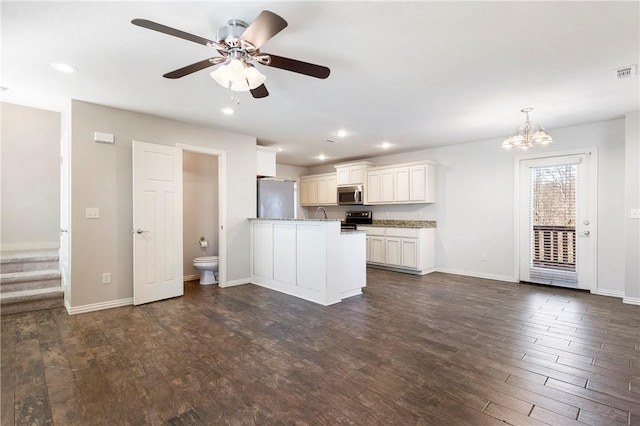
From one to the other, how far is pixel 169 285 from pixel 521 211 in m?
5.64

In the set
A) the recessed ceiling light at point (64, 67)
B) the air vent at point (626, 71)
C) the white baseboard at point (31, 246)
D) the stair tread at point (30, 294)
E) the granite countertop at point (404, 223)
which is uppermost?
the recessed ceiling light at point (64, 67)

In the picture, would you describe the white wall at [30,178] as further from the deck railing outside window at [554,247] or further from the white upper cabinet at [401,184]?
the deck railing outside window at [554,247]

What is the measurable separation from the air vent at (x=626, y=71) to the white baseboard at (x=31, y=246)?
708 cm

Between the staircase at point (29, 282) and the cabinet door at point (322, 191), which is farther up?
the cabinet door at point (322, 191)

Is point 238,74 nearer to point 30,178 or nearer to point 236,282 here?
point 236,282

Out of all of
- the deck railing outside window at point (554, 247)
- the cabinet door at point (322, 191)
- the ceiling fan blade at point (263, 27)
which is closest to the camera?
the ceiling fan blade at point (263, 27)

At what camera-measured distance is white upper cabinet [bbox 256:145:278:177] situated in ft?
17.8

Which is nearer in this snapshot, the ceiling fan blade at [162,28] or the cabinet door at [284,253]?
the ceiling fan blade at [162,28]

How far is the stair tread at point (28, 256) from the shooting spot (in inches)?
150

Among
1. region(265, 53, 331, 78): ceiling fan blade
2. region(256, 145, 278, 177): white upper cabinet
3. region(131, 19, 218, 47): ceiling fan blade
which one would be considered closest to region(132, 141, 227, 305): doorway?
region(256, 145, 278, 177): white upper cabinet

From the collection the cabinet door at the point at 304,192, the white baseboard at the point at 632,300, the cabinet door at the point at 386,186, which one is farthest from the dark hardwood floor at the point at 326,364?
the cabinet door at the point at 304,192

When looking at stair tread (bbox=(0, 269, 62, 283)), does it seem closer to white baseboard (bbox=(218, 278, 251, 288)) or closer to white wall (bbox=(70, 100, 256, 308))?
white wall (bbox=(70, 100, 256, 308))

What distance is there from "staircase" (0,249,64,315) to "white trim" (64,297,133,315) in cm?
24

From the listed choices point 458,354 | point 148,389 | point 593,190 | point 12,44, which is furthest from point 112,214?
point 593,190
